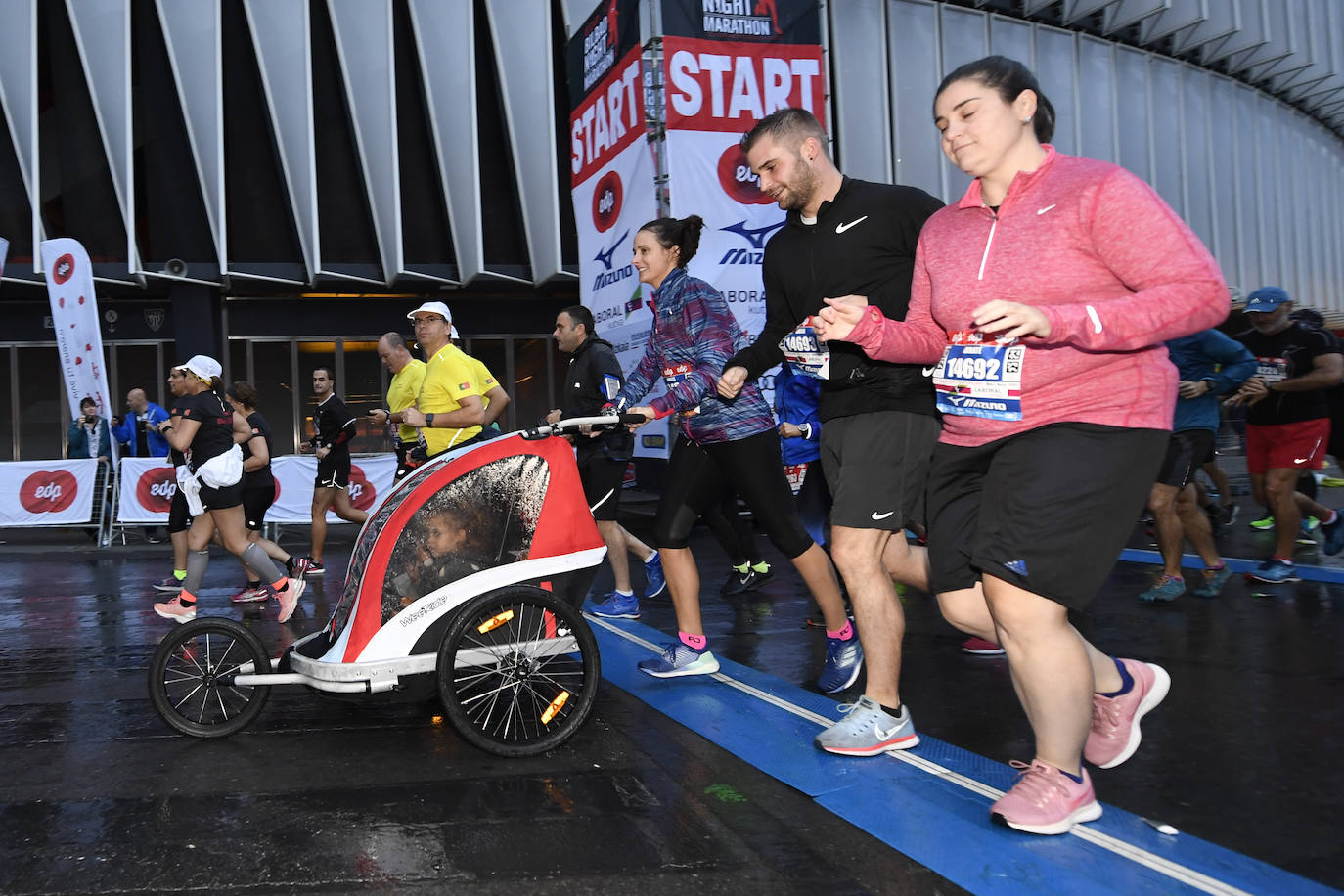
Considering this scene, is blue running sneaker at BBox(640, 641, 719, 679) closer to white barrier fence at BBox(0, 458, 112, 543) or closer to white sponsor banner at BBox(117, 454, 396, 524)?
white sponsor banner at BBox(117, 454, 396, 524)

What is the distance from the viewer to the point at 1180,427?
6.46 m

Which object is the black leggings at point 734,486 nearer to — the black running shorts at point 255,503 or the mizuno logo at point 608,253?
the black running shorts at point 255,503

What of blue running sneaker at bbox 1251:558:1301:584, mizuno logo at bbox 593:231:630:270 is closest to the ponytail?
blue running sneaker at bbox 1251:558:1301:584

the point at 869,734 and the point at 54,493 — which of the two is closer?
the point at 869,734

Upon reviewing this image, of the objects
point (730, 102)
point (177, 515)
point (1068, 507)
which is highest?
point (730, 102)

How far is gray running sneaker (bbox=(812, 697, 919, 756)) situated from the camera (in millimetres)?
3447

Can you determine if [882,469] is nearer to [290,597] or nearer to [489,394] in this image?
[489,394]

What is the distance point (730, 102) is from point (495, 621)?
8.60 m

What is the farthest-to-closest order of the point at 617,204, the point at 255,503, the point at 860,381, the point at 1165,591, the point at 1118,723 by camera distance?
1. the point at 617,204
2. the point at 255,503
3. the point at 1165,591
4. the point at 860,381
5. the point at 1118,723

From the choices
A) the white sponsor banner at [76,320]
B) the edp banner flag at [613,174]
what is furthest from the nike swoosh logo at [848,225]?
the white sponsor banner at [76,320]

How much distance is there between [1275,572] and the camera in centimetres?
662

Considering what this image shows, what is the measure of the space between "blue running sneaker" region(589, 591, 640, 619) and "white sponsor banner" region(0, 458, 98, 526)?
8803mm

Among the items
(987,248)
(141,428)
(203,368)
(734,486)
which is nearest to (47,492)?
(141,428)

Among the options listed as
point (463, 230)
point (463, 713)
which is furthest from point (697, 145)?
point (463, 230)
